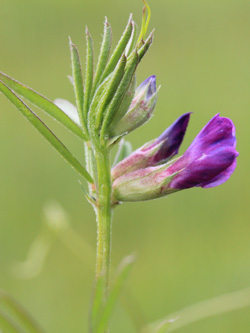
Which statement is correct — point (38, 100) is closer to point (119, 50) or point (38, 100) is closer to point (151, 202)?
point (119, 50)

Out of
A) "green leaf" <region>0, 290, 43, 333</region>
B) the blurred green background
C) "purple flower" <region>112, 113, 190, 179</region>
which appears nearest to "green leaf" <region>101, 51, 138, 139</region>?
"purple flower" <region>112, 113, 190, 179</region>

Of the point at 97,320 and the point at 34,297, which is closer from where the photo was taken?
the point at 97,320

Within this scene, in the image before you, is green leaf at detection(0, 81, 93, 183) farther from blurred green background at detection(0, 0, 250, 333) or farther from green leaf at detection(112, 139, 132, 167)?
blurred green background at detection(0, 0, 250, 333)

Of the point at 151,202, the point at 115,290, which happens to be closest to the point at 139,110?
the point at 115,290

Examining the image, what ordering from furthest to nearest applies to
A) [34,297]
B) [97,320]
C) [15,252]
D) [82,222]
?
[82,222]
[15,252]
[34,297]
[97,320]

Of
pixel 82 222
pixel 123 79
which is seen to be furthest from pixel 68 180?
pixel 123 79

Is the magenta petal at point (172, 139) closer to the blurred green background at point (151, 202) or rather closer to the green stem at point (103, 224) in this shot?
the green stem at point (103, 224)

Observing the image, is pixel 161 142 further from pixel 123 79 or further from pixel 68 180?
pixel 68 180

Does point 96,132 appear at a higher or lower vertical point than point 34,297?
higher
